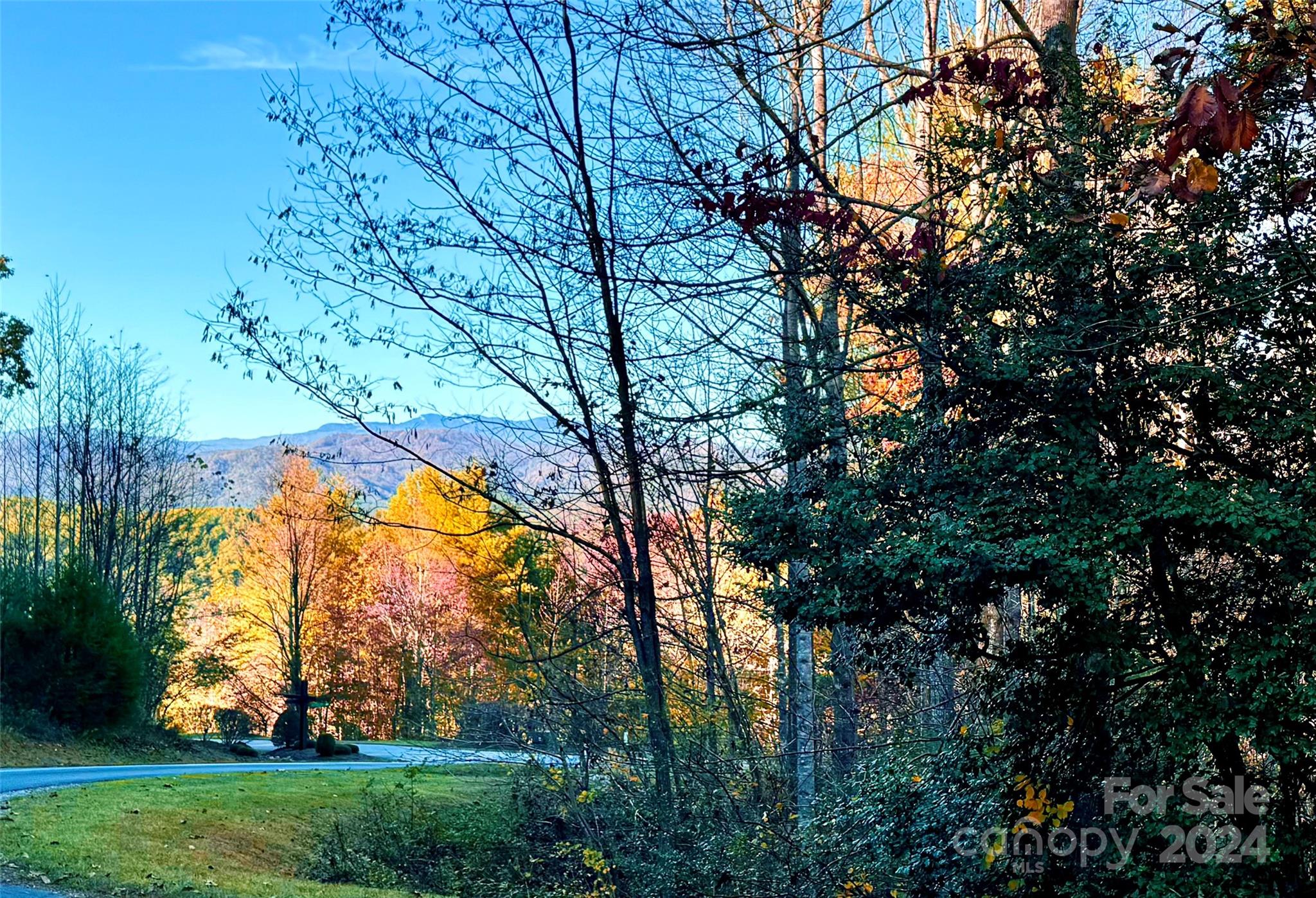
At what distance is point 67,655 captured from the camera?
17531 millimetres

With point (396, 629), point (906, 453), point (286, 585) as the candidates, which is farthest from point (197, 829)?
point (286, 585)

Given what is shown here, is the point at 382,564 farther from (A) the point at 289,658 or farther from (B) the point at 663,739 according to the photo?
(B) the point at 663,739

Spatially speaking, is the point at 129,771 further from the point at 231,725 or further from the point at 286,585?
the point at 286,585

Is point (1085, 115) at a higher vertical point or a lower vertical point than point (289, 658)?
higher

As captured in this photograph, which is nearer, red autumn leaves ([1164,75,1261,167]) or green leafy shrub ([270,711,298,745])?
red autumn leaves ([1164,75,1261,167])

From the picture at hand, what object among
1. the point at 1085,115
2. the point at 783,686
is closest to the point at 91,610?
the point at 783,686

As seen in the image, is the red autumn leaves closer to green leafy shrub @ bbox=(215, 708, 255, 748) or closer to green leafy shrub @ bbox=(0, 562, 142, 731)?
green leafy shrub @ bbox=(0, 562, 142, 731)

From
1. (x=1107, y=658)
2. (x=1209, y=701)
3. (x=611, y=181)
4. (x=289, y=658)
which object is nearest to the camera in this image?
(x=1209, y=701)

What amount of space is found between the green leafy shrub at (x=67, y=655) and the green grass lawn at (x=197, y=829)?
13.3 ft

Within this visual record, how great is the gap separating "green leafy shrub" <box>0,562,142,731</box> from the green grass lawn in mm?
4055

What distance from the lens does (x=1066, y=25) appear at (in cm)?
570

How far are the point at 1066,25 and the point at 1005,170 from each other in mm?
1194

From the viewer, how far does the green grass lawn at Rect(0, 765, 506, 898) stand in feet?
25.2

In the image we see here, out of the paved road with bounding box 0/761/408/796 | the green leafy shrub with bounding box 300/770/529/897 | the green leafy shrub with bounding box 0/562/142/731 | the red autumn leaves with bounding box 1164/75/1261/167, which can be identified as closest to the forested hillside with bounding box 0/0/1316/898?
the red autumn leaves with bounding box 1164/75/1261/167
